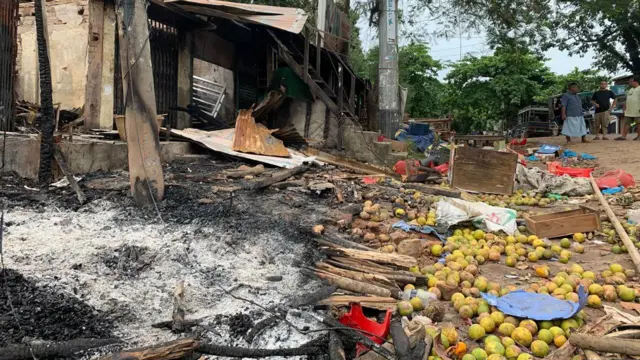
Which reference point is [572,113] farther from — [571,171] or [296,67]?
[296,67]

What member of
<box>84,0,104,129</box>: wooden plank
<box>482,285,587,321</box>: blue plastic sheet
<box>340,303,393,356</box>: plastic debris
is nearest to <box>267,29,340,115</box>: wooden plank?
<box>84,0,104,129</box>: wooden plank

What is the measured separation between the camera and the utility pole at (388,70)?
12711 mm

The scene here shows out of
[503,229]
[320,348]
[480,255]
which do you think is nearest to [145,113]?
[320,348]

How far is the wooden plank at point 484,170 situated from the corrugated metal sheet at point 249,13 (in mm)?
4171

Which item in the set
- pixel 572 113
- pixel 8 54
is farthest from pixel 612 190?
pixel 8 54

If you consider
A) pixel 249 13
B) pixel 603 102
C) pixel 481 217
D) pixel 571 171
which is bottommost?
pixel 481 217

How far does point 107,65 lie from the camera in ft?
28.4

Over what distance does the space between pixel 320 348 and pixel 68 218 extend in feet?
10.1

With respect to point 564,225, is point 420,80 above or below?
above

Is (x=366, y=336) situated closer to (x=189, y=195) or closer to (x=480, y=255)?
(x=480, y=255)

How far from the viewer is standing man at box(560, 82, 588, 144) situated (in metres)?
13.4

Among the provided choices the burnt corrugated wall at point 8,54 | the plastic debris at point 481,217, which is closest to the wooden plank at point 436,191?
the plastic debris at point 481,217

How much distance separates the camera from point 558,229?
5.40m

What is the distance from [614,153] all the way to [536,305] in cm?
1124
